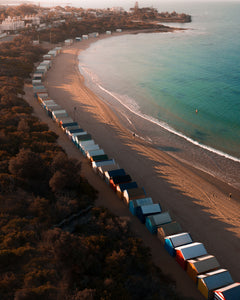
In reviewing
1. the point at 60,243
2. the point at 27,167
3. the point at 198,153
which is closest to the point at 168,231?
the point at 60,243

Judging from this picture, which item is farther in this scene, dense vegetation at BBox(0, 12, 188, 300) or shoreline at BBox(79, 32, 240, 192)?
shoreline at BBox(79, 32, 240, 192)

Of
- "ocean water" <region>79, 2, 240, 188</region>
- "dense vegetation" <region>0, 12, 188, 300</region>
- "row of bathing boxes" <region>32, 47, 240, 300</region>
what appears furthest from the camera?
"ocean water" <region>79, 2, 240, 188</region>

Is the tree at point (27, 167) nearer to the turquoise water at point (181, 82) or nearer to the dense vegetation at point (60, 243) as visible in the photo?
the dense vegetation at point (60, 243)

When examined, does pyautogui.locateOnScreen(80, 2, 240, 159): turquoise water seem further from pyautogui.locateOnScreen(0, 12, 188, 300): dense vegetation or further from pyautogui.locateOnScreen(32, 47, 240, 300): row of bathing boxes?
pyautogui.locateOnScreen(0, 12, 188, 300): dense vegetation

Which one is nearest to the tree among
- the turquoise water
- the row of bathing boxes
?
the row of bathing boxes

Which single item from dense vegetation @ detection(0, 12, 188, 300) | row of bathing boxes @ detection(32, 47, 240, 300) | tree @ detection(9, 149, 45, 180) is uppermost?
tree @ detection(9, 149, 45, 180)

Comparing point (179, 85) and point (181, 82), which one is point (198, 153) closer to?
point (179, 85)

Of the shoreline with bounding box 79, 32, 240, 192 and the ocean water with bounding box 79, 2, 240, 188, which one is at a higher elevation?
the ocean water with bounding box 79, 2, 240, 188
